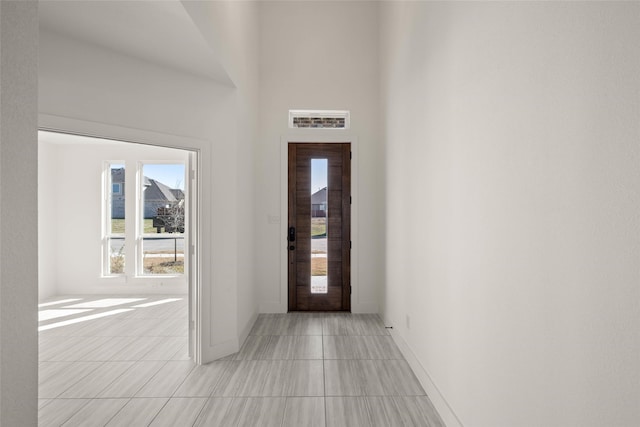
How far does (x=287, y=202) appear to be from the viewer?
4.54 metres


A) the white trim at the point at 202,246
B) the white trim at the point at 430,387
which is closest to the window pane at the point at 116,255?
the white trim at the point at 202,246

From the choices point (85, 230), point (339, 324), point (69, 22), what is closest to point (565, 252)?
point (69, 22)

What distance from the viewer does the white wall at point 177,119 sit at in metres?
2.25

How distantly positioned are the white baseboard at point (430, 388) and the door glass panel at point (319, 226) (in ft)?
4.95

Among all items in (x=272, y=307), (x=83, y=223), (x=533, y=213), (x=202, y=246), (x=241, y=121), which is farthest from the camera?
(x=83, y=223)

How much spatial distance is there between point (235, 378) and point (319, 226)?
90.0 inches

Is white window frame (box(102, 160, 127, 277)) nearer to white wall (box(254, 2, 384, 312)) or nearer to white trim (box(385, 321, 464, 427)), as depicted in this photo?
white wall (box(254, 2, 384, 312))

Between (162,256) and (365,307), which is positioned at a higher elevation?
(162,256)

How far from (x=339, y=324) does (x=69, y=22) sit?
372cm

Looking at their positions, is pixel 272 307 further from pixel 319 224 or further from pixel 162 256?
pixel 162 256

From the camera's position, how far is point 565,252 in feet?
3.74

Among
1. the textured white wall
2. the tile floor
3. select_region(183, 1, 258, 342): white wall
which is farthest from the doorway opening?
the textured white wall

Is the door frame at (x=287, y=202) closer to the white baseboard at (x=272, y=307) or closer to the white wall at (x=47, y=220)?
the white baseboard at (x=272, y=307)

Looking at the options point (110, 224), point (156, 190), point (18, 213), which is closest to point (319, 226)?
point (156, 190)
